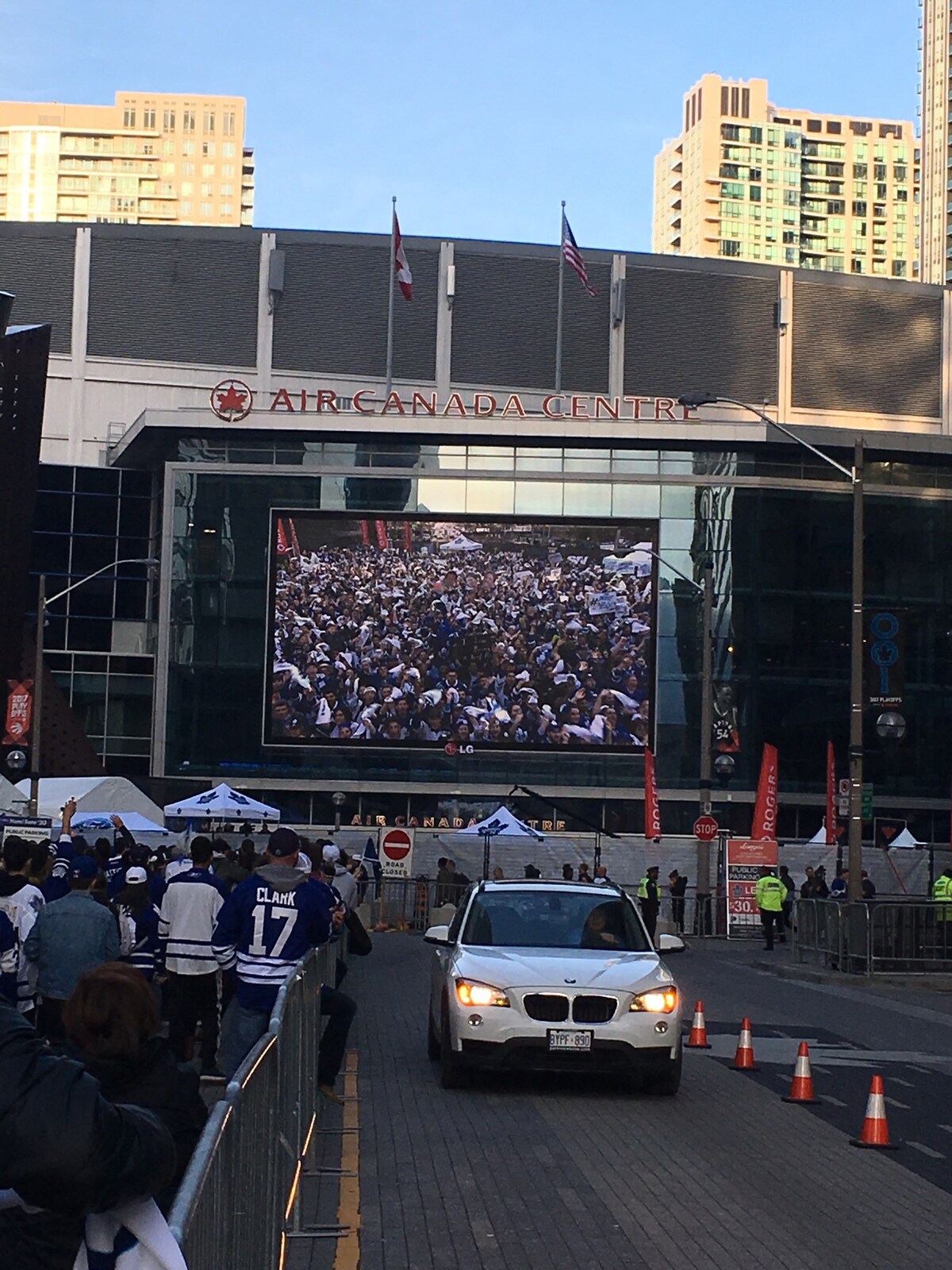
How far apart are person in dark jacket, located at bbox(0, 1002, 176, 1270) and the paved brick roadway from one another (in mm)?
5450

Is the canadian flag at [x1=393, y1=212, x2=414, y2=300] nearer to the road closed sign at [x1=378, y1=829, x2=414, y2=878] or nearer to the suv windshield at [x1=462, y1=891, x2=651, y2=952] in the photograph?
the road closed sign at [x1=378, y1=829, x2=414, y2=878]

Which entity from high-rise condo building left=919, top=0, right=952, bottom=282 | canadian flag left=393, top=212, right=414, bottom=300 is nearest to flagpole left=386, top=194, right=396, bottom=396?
canadian flag left=393, top=212, right=414, bottom=300

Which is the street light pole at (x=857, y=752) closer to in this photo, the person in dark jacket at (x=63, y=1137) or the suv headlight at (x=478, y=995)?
the suv headlight at (x=478, y=995)

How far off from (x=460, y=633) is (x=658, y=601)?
22.6ft

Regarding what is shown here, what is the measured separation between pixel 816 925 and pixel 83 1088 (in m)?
30.1

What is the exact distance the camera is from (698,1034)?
742 inches

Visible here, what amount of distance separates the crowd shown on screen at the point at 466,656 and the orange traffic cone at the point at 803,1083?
48539 mm

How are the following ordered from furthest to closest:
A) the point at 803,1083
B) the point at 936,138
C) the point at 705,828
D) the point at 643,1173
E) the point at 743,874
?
the point at 936,138, the point at 705,828, the point at 743,874, the point at 803,1083, the point at 643,1173

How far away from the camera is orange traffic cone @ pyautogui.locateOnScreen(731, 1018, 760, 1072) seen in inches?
663

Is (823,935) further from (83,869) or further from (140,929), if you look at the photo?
(83,869)

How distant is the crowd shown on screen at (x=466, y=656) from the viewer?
209ft

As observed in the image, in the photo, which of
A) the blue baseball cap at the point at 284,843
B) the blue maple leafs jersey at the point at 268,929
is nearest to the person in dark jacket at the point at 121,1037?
the blue maple leafs jersey at the point at 268,929

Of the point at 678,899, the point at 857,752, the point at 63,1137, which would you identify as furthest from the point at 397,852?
the point at 63,1137

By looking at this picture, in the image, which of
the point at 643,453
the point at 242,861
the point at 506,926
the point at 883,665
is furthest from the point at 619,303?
the point at 506,926
